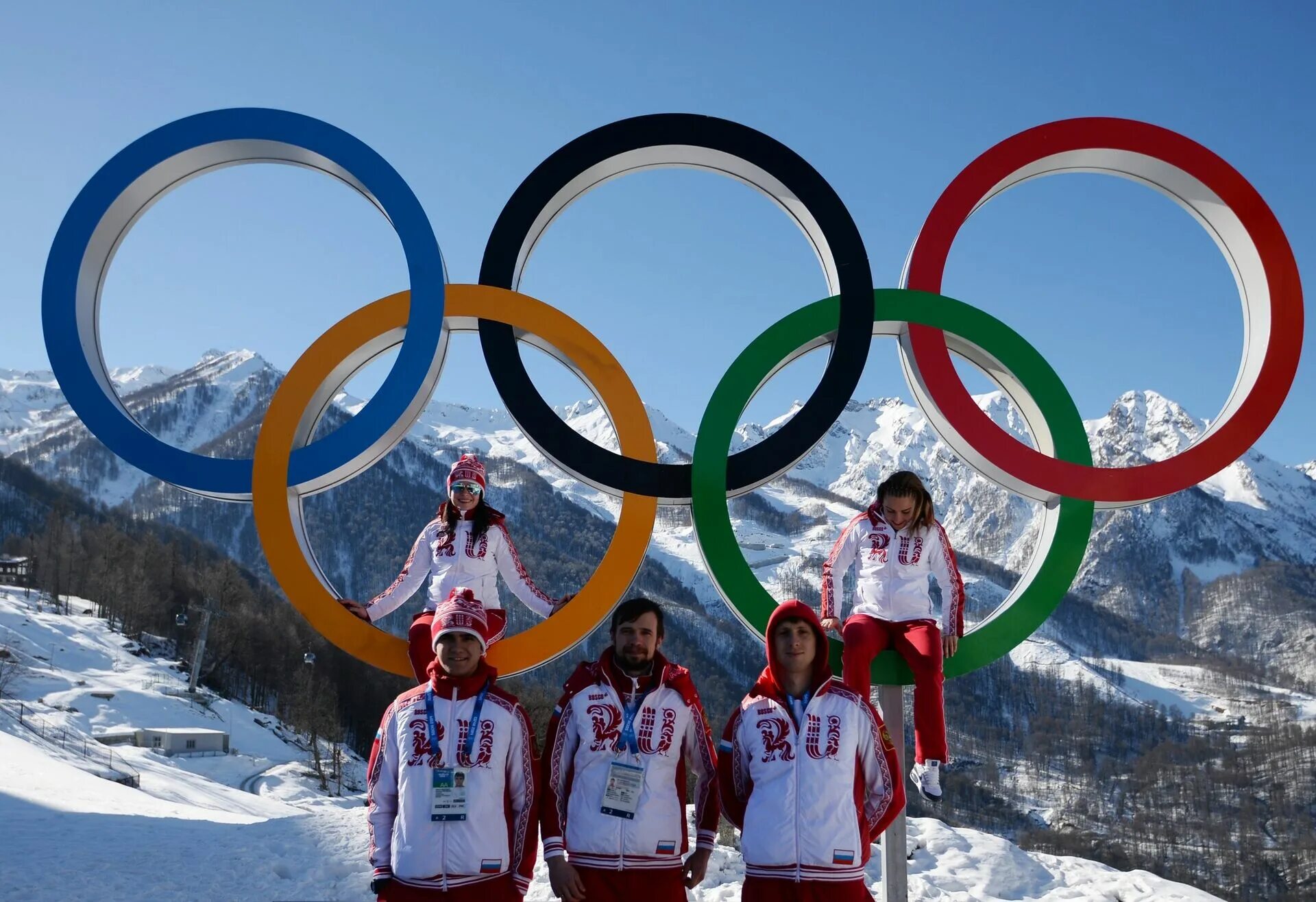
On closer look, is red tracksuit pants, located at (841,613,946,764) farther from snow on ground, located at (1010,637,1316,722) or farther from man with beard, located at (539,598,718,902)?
snow on ground, located at (1010,637,1316,722)

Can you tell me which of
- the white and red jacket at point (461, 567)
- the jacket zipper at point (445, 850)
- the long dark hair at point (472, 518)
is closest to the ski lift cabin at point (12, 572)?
the white and red jacket at point (461, 567)

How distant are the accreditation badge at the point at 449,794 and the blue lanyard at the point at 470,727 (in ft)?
0.26

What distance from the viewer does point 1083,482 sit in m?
6.73

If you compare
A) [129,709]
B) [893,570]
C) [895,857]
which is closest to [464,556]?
[893,570]

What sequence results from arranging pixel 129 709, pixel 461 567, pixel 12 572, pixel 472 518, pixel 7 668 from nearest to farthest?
1. pixel 461 567
2. pixel 472 518
3. pixel 7 668
4. pixel 129 709
5. pixel 12 572

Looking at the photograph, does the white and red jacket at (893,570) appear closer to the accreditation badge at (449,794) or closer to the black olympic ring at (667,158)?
the black olympic ring at (667,158)

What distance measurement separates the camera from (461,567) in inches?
249

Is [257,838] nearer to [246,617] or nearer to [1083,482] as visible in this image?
[1083,482]

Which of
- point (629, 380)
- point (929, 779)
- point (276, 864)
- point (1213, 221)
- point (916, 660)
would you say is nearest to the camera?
point (929, 779)

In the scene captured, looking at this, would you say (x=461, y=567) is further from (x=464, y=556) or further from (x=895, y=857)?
(x=895, y=857)

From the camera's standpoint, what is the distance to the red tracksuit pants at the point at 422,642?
19.5ft

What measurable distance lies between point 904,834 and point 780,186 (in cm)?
492

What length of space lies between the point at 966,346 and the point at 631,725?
4263 millimetres

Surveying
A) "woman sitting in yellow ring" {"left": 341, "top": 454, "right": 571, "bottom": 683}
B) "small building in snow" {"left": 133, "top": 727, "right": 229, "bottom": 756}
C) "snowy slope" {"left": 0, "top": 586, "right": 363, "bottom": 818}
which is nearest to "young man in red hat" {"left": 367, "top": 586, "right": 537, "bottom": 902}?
"woman sitting in yellow ring" {"left": 341, "top": 454, "right": 571, "bottom": 683}
